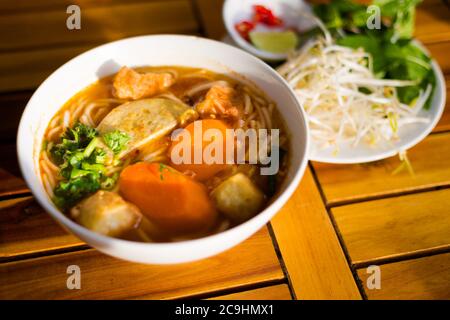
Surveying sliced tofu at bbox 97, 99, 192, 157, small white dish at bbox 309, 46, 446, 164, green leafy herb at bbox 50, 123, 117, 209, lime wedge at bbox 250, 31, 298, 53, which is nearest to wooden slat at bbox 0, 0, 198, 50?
lime wedge at bbox 250, 31, 298, 53

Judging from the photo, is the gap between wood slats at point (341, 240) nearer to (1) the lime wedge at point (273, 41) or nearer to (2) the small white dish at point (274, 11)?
(1) the lime wedge at point (273, 41)

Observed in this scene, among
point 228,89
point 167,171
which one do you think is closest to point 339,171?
point 228,89

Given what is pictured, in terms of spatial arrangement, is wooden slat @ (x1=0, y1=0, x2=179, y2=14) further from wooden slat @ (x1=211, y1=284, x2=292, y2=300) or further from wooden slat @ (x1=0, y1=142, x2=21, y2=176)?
wooden slat @ (x1=211, y1=284, x2=292, y2=300)

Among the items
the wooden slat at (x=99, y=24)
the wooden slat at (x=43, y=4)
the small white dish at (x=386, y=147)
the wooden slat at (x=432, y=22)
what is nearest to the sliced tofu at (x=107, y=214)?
the small white dish at (x=386, y=147)

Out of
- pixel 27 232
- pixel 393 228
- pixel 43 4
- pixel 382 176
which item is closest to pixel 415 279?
pixel 393 228

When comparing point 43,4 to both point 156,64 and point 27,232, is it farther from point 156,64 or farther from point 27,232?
point 27,232
